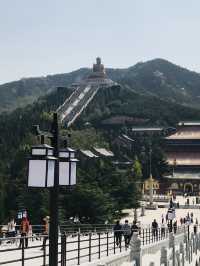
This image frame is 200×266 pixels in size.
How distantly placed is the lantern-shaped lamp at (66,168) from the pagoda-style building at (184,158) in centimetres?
10835

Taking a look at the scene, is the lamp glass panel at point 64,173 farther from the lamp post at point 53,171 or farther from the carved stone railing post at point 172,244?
the carved stone railing post at point 172,244

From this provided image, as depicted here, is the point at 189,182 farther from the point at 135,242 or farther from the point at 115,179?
the point at 135,242

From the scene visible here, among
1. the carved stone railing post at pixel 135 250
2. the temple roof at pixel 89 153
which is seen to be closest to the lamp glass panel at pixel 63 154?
the carved stone railing post at pixel 135 250

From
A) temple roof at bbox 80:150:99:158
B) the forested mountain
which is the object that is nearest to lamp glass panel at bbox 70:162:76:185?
the forested mountain

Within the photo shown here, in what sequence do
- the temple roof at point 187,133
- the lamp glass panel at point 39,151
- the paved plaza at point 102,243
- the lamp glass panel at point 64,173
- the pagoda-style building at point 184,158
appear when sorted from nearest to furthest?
1. the lamp glass panel at point 39,151
2. the lamp glass panel at point 64,173
3. the paved plaza at point 102,243
4. the pagoda-style building at point 184,158
5. the temple roof at point 187,133

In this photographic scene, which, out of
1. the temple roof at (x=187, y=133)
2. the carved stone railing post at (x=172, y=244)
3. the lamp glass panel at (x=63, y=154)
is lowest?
the carved stone railing post at (x=172, y=244)

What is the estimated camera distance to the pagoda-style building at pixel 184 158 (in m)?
122

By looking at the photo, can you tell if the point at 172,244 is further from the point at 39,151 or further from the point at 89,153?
the point at 89,153

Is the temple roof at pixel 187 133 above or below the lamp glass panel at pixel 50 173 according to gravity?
above

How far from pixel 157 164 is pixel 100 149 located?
1270 cm

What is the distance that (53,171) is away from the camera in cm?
960

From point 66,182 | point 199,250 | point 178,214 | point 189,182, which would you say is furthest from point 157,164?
point 66,182

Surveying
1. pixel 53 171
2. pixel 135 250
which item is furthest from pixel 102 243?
pixel 53 171

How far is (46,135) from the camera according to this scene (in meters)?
10.0
